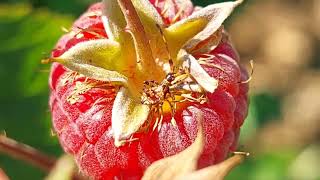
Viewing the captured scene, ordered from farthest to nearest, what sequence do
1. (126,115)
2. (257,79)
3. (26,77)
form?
1. (257,79)
2. (26,77)
3. (126,115)

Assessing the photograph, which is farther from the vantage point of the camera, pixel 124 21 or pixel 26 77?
pixel 26 77

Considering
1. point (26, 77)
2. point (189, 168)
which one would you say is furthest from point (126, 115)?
point (26, 77)

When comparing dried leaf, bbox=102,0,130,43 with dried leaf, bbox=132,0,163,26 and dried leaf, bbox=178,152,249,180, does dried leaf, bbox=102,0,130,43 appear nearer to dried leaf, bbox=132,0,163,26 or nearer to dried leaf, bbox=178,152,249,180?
dried leaf, bbox=132,0,163,26

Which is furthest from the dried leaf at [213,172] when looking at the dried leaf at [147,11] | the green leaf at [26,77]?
the green leaf at [26,77]

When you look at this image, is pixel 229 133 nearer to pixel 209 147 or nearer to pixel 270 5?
pixel 209 147

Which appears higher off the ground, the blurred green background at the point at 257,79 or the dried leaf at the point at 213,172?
the dried leaf at the point at 213,172

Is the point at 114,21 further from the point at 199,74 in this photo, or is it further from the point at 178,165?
the point at 178,165

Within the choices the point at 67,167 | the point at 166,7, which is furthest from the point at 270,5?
the point at 67,167

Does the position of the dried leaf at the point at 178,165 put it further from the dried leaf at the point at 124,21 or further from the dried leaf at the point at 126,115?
the dried leaf at the point at 124,21
